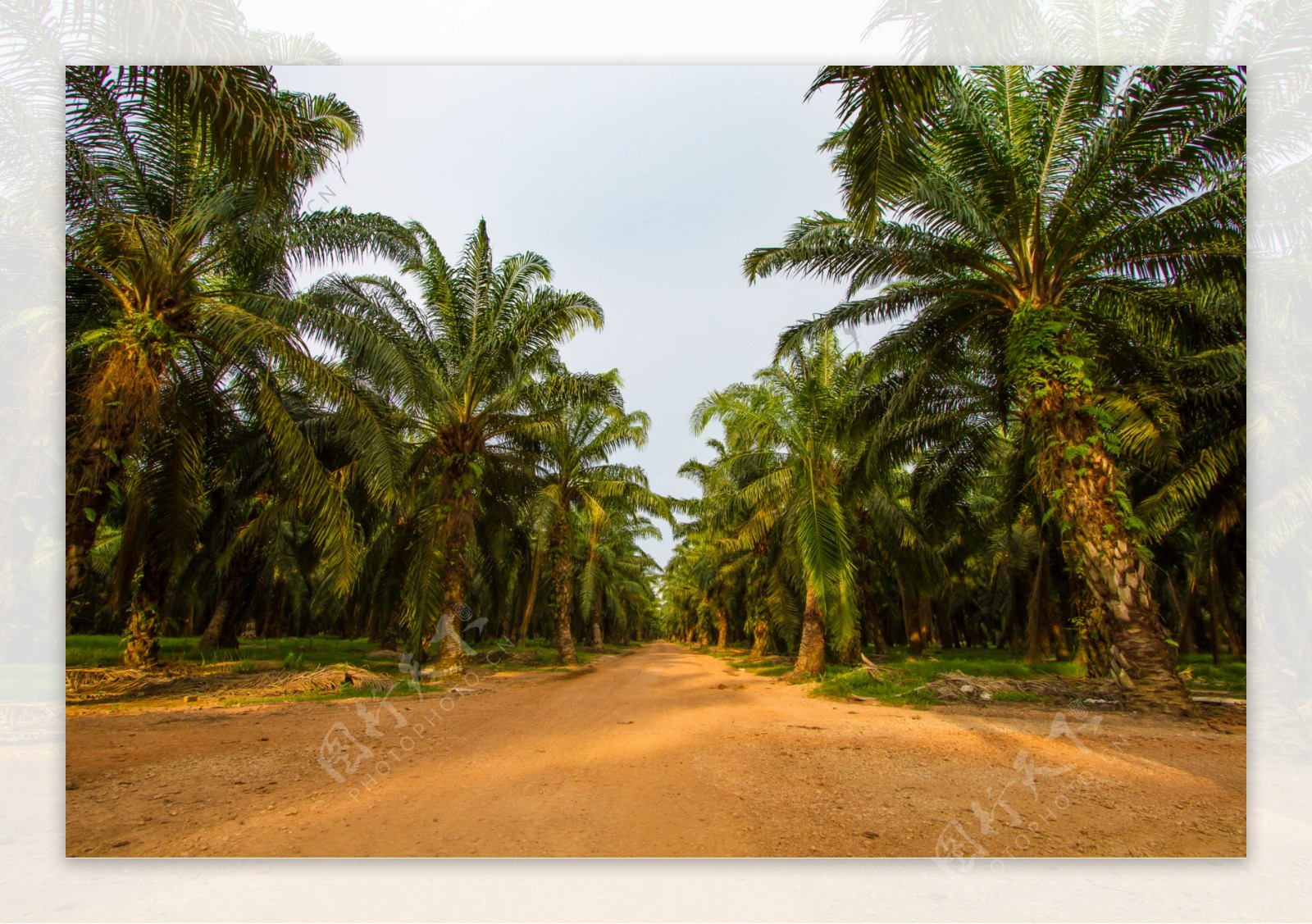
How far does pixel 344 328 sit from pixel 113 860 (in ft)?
23.5

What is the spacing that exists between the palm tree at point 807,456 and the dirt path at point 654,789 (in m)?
3.45

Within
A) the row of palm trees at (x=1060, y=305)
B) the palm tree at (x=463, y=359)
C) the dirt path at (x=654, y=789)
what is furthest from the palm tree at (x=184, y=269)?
the row of palm trees at (x=1060, y=305)

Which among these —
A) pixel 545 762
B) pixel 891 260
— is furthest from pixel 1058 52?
pixel 545 762

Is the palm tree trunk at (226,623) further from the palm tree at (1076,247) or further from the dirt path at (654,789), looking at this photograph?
the palm tree at (1076,247)

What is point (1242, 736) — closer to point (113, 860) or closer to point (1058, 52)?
point (1058, 52)

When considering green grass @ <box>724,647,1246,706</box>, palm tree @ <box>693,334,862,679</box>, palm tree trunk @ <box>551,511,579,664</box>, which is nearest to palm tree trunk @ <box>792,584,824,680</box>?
palm tree @ <box>693,334,862,679</box>

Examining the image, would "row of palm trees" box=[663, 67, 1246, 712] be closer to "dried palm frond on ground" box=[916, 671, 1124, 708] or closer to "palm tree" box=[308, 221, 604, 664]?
"dried palm frond on ground" box=[916, 671, 1124, 708]

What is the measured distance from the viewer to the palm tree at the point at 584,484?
2059cm

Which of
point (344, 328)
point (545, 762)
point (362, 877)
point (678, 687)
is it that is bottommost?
point (678, 687)

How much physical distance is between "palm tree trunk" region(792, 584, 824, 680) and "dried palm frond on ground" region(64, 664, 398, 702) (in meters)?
9.31

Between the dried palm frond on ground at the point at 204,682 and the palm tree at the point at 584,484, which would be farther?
the palm tree at the point at 584,484

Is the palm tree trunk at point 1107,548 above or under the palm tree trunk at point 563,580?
above

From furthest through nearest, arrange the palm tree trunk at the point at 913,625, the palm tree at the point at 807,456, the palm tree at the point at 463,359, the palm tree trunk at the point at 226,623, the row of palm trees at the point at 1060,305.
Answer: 1. the palm tree trunk at the point at 913,625
2. the palm tree trunk at the point at 226,623
3. the palm tree at the point at 463,359
4. the palm tree at the point at 807,456
5. the row of palm trees at the point at 1060,305

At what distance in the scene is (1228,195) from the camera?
258 inches
